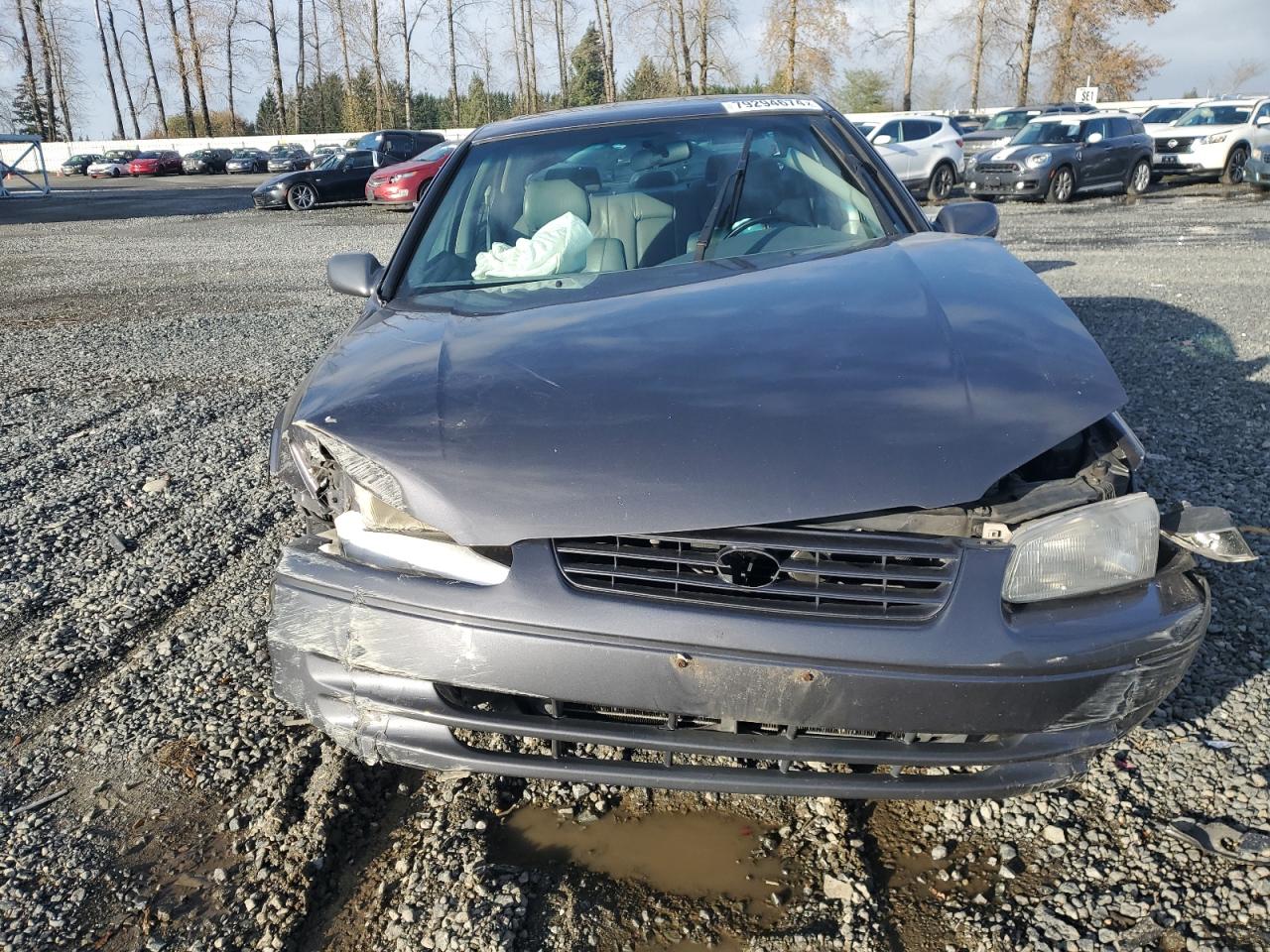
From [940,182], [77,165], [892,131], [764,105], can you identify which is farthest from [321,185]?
[77,165]

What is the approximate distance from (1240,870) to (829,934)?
812 millimetres

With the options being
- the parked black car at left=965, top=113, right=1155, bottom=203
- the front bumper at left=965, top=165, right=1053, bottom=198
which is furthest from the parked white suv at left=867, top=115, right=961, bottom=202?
the front bumper at left=965, top=165, right=1053, bottom=198

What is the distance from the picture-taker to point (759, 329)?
2.20 metres

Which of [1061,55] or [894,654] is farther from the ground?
[1061,55]

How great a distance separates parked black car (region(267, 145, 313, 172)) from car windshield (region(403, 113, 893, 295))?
40.2m

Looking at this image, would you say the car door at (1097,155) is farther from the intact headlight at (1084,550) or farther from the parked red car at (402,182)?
the intact headlight at (1084,550)

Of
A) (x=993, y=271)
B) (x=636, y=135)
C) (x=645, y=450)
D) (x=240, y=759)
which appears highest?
(x=636, y=135)

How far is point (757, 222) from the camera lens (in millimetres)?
3115

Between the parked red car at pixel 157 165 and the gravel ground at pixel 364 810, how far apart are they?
46382 mm

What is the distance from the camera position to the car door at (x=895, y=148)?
1727 cm

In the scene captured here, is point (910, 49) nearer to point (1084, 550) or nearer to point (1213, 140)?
point (1213, 140)

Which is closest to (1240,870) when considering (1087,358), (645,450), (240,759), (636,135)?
(1087,358)

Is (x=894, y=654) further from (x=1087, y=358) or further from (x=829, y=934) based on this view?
(x=1087, y=358)

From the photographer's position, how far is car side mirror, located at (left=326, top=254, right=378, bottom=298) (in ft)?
10.5
